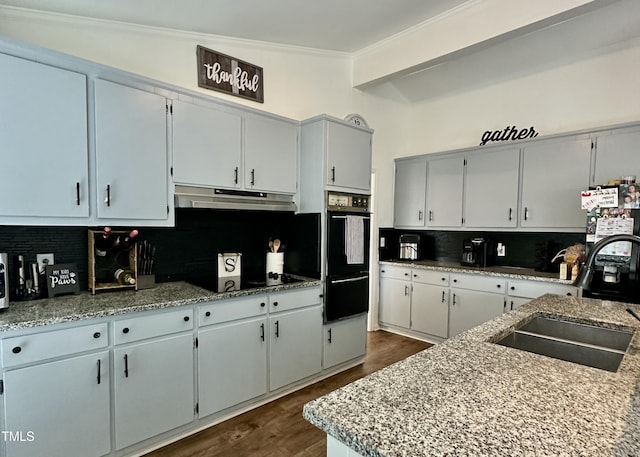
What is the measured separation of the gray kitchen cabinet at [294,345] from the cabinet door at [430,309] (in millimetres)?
1588

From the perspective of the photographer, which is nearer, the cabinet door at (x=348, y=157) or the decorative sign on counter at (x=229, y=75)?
the decorative sign on counter at (x=229, y=75)

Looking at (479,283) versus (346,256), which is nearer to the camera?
(346,256)

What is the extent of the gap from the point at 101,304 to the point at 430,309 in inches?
130

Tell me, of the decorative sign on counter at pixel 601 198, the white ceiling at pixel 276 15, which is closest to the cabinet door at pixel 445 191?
the decorative sign on counter at pixel 601 198

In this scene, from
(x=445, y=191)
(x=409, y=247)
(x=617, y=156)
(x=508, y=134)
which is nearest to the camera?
(x=617, y=156)

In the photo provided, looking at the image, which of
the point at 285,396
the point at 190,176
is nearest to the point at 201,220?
the point at 190,176

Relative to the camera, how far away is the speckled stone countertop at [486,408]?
71cm

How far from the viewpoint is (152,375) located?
6.77 ft

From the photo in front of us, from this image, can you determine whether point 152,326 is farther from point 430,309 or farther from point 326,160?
point 430,309

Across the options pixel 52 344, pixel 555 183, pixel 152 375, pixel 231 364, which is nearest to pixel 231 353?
pixel 231 364

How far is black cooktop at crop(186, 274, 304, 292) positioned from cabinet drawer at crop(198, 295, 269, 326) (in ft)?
0.34

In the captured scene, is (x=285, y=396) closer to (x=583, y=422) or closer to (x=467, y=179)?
(x=583, y=422)

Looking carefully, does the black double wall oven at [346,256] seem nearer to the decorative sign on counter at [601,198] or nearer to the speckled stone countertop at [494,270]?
the speckled stone countertop at [494,270]

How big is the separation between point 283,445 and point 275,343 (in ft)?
2.33
